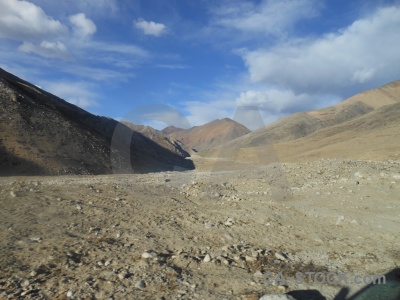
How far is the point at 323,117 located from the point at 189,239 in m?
119

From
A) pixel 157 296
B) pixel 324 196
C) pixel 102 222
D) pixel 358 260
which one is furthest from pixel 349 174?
pixel 157 296

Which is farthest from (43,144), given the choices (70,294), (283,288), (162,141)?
(162,141)

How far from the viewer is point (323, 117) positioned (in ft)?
383

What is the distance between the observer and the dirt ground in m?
5.13

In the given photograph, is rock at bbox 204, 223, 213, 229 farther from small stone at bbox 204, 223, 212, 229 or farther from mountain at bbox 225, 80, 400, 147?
mountain at bbox 225, 80, 400, 147

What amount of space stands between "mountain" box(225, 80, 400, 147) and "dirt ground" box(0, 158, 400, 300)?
95.0 metres

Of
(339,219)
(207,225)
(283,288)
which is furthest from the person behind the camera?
(339,219)

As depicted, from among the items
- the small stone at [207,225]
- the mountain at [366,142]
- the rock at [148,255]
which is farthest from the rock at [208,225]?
the mountain at [366,142]

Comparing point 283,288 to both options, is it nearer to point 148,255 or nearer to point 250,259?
point 250,259

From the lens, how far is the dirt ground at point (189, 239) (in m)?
5.13

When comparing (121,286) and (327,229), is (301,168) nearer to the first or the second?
(327,229)

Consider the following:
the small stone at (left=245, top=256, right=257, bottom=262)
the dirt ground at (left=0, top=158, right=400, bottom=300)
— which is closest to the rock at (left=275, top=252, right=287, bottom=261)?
the dirt ground at (left=0, top=158, right=400, bottom=300)

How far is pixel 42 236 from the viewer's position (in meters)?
6.70

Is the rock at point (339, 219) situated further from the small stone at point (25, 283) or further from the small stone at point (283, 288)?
the small stone at point (25, 283)
